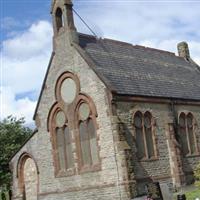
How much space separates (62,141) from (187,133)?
373 inches

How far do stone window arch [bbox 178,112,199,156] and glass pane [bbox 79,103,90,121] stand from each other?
757 cm

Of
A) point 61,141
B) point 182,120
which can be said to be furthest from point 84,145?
point 182,120

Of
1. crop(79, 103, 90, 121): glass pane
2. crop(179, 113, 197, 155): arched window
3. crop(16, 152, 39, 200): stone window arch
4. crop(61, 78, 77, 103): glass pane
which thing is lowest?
crop(16, 152, 39, 200): stone window arch

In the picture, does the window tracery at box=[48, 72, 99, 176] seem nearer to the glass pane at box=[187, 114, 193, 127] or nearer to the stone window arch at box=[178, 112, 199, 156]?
the stone window arch at box=[178, 112, 199, 156]

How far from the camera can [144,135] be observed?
102ft

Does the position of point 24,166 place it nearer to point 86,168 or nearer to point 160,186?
point 86,168

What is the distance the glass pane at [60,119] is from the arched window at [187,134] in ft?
28.4

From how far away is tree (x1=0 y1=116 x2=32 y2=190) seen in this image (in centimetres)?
4741

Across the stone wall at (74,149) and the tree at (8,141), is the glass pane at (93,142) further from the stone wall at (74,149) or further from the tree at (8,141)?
the tree at (8,141)

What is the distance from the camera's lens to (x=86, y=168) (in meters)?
30.6

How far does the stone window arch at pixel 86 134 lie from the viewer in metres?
30.1

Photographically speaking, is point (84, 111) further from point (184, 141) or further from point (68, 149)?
point (184, 141)

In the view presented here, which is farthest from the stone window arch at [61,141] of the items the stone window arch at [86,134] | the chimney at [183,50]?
the chimney at [183,50]

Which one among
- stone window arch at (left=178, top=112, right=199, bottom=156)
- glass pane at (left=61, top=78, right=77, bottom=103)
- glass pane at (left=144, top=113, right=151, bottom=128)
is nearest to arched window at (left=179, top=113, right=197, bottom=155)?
stone window arch at (left=178, top=112, right=199, bottom=156)
